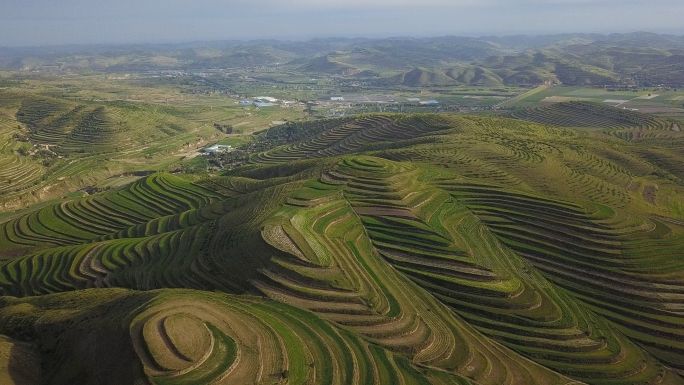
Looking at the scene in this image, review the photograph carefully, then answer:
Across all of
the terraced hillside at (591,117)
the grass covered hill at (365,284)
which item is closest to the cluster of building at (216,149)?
the grass covered hill at (365,284)

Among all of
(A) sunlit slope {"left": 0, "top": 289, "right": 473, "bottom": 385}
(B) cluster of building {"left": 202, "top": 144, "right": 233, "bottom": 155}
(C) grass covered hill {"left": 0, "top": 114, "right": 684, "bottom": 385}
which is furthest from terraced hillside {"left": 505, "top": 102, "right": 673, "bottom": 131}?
(A) sunlit slope {"left": 0, "top": 289, "right": 473, "bottom": 385}

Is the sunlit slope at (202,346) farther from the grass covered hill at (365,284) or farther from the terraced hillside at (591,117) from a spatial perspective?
the terraced hillside at (591,117)

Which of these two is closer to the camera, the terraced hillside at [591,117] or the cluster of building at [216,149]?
the cluster of building at [216,149]

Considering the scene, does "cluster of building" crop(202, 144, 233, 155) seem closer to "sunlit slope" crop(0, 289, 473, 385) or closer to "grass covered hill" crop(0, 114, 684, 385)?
"grass covered hill" crop(0, 114, 684, 385)

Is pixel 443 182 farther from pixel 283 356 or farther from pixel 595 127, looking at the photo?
pixel 595 127

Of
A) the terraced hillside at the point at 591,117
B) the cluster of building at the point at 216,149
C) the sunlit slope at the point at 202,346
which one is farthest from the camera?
the terraced hillside at the point at 591,117

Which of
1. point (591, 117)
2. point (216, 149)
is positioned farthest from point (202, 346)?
point (591, 117)

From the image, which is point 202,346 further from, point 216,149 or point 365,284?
point 216,149

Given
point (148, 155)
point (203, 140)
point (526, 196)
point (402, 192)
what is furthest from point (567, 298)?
point (203, 140)
